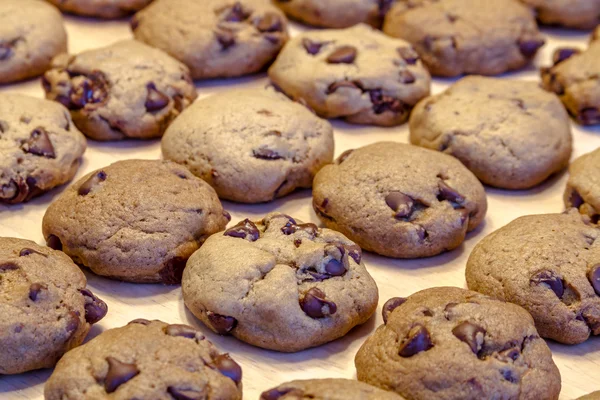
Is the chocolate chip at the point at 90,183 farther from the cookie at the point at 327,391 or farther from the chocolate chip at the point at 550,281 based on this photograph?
the chocolate chip at the point at 550,281

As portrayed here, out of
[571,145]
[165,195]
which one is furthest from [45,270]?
[571,145]

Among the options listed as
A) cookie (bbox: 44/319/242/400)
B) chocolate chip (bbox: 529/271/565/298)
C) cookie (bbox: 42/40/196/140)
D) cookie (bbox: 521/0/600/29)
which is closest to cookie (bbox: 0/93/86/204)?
cookie (bbox: 42/40/196/140)

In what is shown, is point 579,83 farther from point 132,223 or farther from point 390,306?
point 132,223

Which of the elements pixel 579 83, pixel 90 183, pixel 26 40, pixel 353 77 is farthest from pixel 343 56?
pixel 26 40

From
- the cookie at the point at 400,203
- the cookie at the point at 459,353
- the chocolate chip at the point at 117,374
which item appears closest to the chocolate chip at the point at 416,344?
the cookie at the point at 459,353

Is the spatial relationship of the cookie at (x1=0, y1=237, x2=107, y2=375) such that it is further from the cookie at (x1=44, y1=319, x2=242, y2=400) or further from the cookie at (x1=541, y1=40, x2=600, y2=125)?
the cookie at (x1=541, y1=40, x2=600, y2=125)
